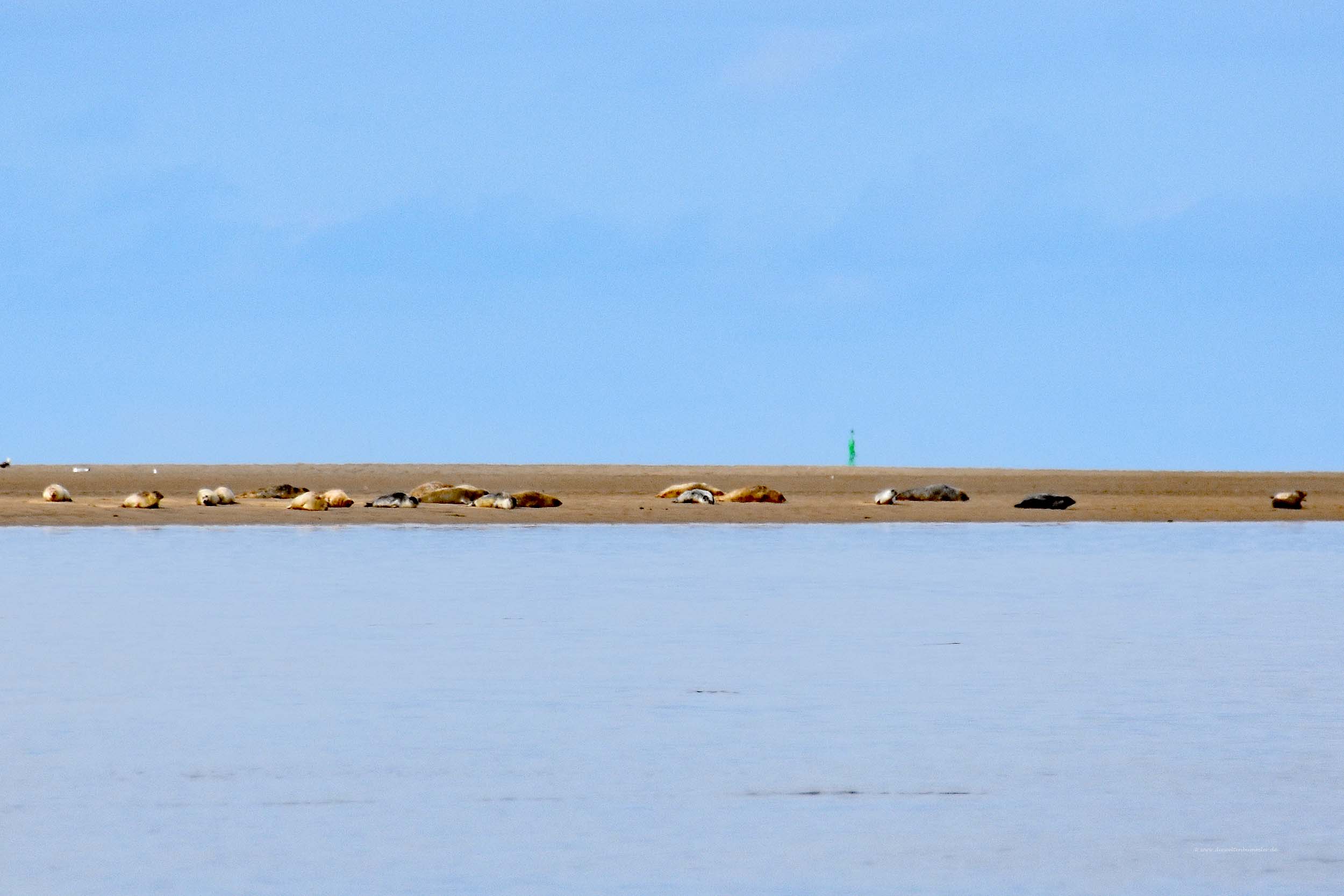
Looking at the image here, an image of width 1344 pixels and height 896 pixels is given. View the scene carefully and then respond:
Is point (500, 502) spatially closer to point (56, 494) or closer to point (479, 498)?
point (479, 498)

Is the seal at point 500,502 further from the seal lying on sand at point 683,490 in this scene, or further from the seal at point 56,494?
the seal at point 56,494

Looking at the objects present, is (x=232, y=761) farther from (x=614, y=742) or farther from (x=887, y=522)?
(x=887, y=522)

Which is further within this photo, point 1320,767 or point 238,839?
point 1320,767

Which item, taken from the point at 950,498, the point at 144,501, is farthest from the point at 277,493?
the point at 950,498

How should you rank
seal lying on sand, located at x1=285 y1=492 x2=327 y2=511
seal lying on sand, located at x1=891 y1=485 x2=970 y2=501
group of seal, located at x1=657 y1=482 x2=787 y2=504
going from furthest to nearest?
seal lying on sand, located at x1=891 y1=485 x2=970 y2=501
group of seal, located at x1=657 y1=482 x2=787 y2=504
seal lying on sand, located at x1=285 y1=492 x2=327 y2=511

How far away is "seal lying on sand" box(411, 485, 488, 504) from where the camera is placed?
31.9 metres

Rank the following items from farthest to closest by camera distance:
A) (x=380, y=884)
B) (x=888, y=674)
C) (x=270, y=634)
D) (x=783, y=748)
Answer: (x=270, y=634) → (x=888, y=674) → (x=783, y=748) → (x=380, y=884)

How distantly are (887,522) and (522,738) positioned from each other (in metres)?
20.7

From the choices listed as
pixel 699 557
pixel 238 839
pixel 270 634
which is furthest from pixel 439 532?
pixel 238 839

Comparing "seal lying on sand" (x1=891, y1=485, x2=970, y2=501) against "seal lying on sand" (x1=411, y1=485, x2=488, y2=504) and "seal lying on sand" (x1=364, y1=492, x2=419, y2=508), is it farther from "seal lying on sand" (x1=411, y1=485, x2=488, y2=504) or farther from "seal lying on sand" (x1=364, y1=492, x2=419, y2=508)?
"seal lying on sand" (x1=364, y1=492, x2=419, y2=508)

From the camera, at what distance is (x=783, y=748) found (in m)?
6.78

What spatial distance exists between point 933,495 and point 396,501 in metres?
11.4

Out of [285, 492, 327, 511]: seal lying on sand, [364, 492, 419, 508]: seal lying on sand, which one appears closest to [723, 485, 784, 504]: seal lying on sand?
[364, 492, 419, 508]: seal lying on sand

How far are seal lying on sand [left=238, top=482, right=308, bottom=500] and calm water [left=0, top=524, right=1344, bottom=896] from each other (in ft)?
Result: 61.9
